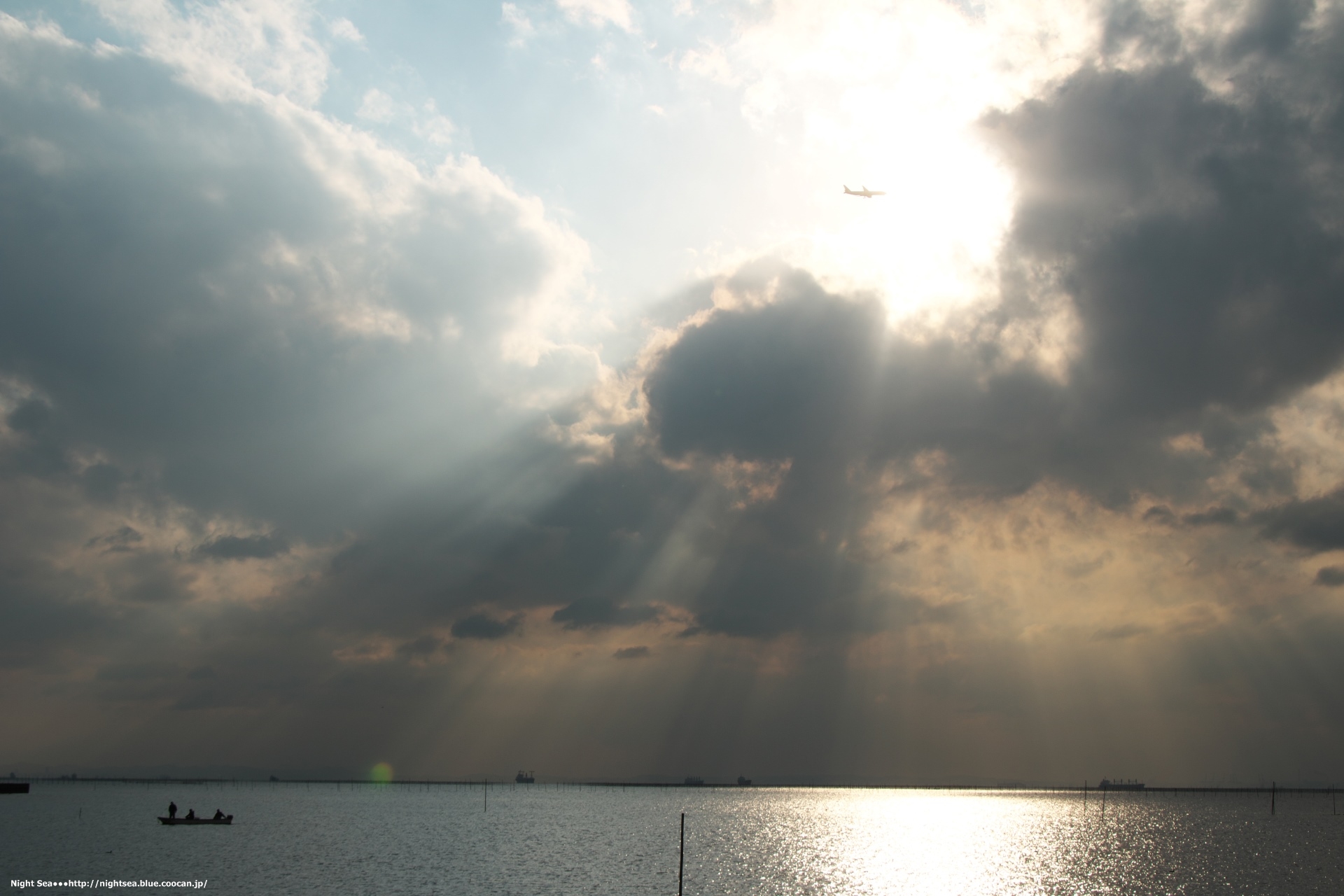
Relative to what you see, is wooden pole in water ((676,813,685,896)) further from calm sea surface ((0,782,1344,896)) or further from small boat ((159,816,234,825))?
small boat ((159,816,234,825))

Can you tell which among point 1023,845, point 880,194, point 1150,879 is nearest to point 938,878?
point 1150,879

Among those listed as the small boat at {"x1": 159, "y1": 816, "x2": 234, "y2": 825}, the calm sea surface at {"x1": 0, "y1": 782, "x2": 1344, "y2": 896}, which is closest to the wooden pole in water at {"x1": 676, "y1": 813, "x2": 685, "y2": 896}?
the calm sea surface at {"x1": 0, "y1": 782, "x2": 1344, "y2": 896}

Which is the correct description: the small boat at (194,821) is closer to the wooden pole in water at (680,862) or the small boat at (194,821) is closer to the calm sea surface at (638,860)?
A: the calm sea surface at (638,860)

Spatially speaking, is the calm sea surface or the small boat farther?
the small boat

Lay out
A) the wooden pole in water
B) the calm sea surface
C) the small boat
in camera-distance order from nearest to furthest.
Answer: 1. the wooden pole in water
2. the calm sea surface
3. the small boat

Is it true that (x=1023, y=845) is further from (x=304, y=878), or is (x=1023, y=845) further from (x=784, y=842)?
(x=304, y=878)

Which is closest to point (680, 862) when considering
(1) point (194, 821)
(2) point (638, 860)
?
(2) point (638, 860)

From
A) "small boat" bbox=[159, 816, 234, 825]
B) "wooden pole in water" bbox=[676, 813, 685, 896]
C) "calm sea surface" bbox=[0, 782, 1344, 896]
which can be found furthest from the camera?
"small boat" bbox=[159, 816, 234, 825]

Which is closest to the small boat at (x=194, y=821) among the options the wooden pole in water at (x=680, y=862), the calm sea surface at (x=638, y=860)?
the calm sea surface at (x=638, y=860)

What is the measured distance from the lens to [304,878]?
93.8 meters

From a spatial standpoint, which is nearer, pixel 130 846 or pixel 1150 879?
pixel 1150 879

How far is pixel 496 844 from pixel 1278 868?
116 meters

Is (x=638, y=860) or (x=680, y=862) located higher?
(x=680, y=862)

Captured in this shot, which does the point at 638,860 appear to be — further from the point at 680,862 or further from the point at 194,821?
the point at 194,821
